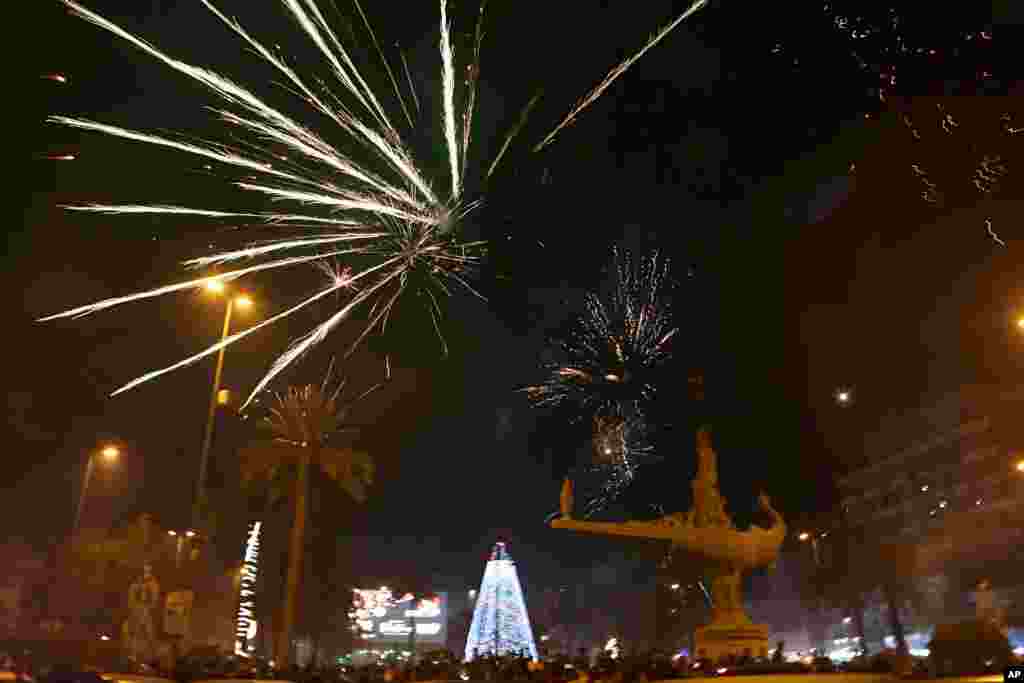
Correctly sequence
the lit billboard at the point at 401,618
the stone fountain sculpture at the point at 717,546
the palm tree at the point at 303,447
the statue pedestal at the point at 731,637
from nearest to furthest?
1. the statue pedestal at the point at 731,637
2. the stone fountain sculpture at the point at 717,546
3. the palm tree at the point at 303,447
4. the lit billboard at the point at 401,618

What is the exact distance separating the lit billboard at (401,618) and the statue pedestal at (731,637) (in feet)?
242

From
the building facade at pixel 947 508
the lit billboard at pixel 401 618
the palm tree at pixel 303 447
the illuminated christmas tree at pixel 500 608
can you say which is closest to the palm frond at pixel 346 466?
the palm tree at pixel 303 447

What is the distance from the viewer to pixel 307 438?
28516 mm

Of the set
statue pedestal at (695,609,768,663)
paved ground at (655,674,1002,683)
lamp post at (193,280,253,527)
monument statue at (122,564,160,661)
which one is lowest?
paved ground at (655,674,1002,683)

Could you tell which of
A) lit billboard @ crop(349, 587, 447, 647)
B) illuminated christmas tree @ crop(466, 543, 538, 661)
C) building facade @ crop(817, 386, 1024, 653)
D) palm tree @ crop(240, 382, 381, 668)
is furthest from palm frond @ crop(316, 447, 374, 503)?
lit billboard @ crop(349, 587, 447, 647)

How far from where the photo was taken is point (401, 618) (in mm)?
97062

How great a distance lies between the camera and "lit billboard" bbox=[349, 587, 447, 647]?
88.1 metres

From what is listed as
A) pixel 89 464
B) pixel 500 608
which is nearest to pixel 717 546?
pixel 500 608

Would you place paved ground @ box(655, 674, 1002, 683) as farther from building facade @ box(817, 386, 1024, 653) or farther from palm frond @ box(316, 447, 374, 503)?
building facade @ box(817, 386, 1024, 653)

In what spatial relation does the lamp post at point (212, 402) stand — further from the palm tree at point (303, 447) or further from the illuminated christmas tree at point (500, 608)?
the illuminated christmas tree at point (500, 608)

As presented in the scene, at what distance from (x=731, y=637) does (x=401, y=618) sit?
8659 centimetres

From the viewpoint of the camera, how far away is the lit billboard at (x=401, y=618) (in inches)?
3469

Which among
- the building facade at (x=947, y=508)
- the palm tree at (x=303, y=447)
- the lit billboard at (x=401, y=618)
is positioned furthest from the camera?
the lit billboard at (x=401, y=618)

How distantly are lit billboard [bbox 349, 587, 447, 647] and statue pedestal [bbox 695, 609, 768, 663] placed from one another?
73.6 metres
